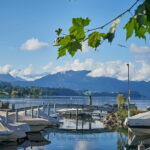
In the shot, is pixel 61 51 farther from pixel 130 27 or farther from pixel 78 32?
pixel 130 27

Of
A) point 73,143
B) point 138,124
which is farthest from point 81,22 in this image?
point 138,124

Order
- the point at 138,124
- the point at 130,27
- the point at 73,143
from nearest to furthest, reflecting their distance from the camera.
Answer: the point at 130,27 < the point at 73,143 < the point at 138,124

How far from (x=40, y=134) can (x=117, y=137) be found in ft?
21.6

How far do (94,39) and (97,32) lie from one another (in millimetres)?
40

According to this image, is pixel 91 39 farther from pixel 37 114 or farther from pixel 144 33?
pixel 37 114

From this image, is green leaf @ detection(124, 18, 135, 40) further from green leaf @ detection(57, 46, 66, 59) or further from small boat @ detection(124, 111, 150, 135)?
small boat @ detection(124, 111, 150, 135)

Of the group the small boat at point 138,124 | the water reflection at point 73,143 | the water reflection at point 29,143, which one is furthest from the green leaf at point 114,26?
the small boat at point 138,124

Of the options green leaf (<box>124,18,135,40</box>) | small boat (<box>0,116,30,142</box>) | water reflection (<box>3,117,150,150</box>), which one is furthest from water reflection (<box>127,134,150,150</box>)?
green leaf (<box>124,18,135,40</box>)

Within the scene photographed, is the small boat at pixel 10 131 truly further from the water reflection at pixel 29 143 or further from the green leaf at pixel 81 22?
the green leaf at pixel 81 22

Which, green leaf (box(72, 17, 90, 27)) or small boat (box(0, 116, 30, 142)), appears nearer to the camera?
green leaf (box(72, 17, 90, 27))

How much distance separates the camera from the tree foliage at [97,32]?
1392mm

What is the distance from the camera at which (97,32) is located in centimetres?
168

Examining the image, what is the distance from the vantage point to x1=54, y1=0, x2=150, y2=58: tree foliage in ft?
4.57

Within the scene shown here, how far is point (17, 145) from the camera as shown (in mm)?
20906
